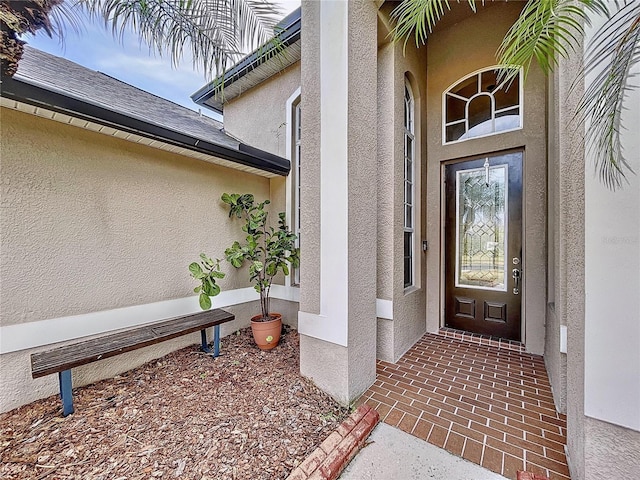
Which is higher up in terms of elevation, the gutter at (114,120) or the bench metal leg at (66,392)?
the gutter at (114,120)

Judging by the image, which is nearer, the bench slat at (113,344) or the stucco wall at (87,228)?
the bench slat at (113,344)

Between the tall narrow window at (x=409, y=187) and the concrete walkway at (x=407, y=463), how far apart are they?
255 centimetres

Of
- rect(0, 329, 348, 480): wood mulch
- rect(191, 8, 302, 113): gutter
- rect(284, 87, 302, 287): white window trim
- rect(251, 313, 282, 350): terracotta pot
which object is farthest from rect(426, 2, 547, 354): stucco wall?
rect(0, 329, 348, 480): wood mulch

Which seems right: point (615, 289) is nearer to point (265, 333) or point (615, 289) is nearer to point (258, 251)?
point (265, 333)

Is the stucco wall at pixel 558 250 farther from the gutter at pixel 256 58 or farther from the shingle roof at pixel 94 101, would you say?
the shingle roof at pixel 94 101

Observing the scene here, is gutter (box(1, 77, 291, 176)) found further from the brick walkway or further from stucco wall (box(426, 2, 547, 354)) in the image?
the brick walkway

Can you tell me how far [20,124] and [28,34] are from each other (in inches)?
46.5

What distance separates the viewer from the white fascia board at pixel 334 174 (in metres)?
2.90

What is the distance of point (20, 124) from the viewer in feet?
9.40

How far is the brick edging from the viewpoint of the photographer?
2031 mm

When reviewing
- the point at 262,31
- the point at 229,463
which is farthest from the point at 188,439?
the point at 262,31

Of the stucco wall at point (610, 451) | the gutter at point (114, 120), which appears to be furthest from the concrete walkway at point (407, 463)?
the gutter at point (114, 120)

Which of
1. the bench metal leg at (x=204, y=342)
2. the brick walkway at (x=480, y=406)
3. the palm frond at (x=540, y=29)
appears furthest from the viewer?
the bench metal leg at (x=204, y=342)

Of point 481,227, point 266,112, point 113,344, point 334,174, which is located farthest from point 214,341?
point 266,112
